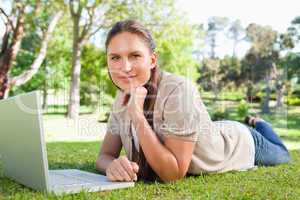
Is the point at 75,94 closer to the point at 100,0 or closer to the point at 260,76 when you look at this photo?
the point at 100,0

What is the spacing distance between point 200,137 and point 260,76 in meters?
26.2

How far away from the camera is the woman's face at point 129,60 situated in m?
2.63

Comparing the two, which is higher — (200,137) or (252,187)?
(200,137)

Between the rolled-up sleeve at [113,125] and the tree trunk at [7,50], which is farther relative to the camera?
the tree trunk at [7,50]

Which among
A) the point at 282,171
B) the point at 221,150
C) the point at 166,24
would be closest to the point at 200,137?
the point at 221,150

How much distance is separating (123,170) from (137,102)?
1.39 feet

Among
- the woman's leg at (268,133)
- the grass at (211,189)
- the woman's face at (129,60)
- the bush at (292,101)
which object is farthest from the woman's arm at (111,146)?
the bush at (292,101)

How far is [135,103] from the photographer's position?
2527mm

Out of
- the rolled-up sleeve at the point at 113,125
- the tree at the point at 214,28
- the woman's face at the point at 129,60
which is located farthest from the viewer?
the tree at the point at 214,28

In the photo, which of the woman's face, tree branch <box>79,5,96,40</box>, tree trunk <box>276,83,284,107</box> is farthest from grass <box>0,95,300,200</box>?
tree trunk <box>276,83,284,107</box>

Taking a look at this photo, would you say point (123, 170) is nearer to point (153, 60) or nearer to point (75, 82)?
point (153, 60)

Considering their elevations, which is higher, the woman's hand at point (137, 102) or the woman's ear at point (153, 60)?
the woman's ear at point (153, 60)

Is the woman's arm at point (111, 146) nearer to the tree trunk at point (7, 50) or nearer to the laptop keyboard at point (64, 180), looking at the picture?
the laptop keyboard at point (64, 180)

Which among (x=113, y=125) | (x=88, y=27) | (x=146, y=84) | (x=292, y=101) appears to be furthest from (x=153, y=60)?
(x=292, y=101)
